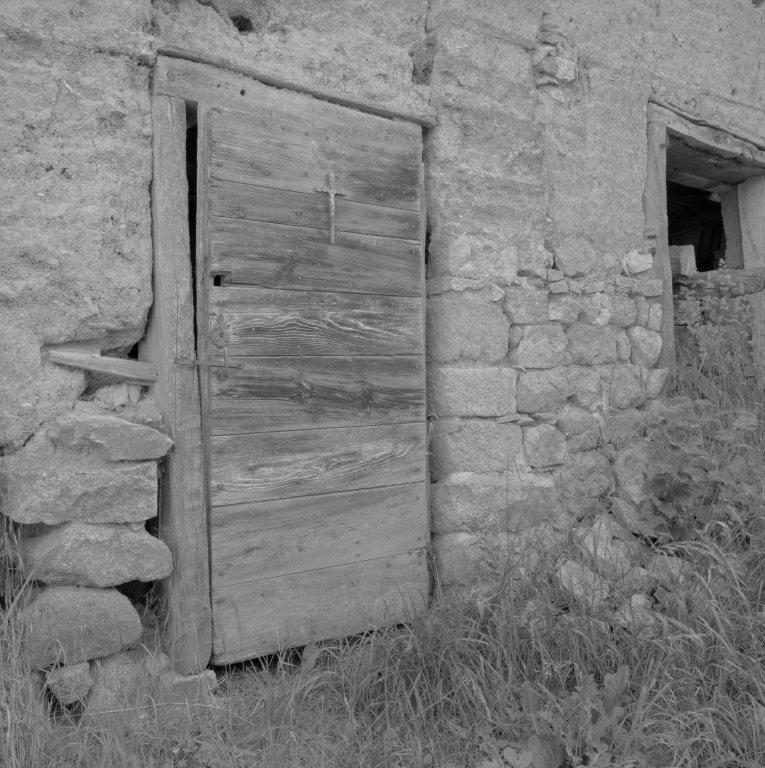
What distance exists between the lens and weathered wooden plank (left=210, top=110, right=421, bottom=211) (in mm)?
2523

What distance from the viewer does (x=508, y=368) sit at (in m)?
3.18

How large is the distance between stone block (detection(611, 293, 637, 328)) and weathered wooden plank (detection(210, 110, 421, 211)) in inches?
48.7

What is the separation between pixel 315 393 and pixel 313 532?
20.1 inches

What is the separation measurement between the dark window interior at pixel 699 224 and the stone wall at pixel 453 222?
206cm

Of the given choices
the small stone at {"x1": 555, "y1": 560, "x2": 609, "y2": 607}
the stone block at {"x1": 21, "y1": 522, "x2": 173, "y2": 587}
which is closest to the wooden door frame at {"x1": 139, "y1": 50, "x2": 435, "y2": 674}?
the stone block at {"x1": 21, "y1": 522, "x2": 173, "y2": 587}

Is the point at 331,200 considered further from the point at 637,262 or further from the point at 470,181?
the point at 637,262

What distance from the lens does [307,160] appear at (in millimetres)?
2697

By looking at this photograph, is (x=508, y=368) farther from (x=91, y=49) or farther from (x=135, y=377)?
(x=91, y=49)

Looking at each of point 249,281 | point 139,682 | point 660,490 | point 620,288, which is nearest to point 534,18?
point 620,288

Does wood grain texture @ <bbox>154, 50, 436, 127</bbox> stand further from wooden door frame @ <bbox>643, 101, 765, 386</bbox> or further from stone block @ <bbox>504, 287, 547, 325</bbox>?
wooden door frame @ <bbox>643, 101, 765, 386</bbox>

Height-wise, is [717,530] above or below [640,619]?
above

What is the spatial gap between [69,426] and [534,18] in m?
2.68

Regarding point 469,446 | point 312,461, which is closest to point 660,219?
point 469,446

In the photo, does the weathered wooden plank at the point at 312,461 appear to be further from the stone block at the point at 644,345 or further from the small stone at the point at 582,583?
the stone block at the point at 644,345
